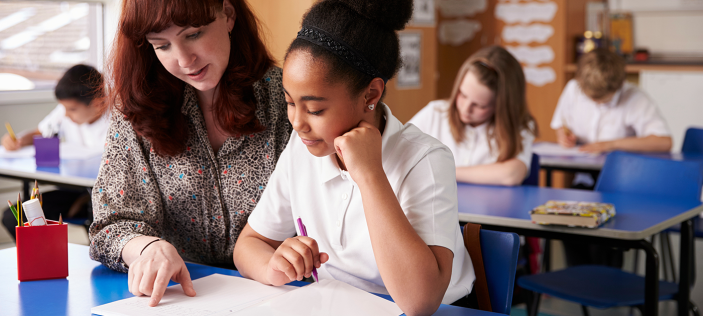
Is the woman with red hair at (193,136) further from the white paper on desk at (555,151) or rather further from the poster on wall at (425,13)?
the poster on wall at (425,13)

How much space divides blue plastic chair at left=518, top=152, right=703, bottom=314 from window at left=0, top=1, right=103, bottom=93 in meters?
3.55

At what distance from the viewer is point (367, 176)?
3.42ft

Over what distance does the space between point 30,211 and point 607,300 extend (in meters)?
1.64

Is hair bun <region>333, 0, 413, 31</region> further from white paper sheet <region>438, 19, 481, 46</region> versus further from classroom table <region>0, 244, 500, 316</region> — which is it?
white paper sheet <region>438, 19, 481, 46</region>

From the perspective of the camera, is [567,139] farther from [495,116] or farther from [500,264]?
[500,264]

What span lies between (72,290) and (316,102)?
0.57m

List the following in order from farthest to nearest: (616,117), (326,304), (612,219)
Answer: (616,117), (612,219), (326,304)

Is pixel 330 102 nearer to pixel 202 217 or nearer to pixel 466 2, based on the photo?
pixel 202 217

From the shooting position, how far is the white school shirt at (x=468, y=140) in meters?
2.65

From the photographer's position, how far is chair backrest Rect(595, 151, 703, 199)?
2275 mm

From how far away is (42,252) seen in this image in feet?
3.96

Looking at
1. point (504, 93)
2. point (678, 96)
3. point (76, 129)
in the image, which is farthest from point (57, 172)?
point (678, 96)

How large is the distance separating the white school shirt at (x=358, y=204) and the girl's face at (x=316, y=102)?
13 centimetres

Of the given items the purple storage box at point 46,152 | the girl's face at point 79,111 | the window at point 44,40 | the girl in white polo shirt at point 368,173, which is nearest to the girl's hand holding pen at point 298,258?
the girl in white polo shirt at point 368,173
